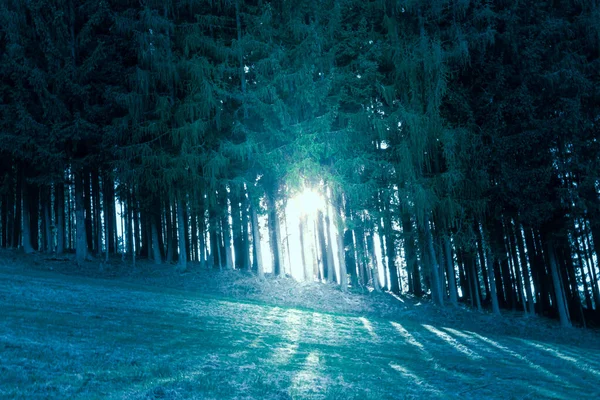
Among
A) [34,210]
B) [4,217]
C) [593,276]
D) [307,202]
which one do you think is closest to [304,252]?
[307,202]

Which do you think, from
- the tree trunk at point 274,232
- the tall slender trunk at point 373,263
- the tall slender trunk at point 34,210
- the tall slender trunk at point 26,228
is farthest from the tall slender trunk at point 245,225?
the tall slender trunk at point 34,210

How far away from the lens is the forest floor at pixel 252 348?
524 centimetres

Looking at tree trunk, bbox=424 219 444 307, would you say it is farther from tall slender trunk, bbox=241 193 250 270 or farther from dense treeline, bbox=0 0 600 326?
tall slender trunk, bbox=241 193 250 270

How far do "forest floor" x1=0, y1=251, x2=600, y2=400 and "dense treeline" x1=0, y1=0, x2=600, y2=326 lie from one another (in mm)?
3142

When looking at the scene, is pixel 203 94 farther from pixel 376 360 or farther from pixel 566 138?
pixel 566 138

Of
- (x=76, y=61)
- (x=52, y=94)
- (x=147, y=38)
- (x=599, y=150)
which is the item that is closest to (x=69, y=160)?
(x=52, y=94)

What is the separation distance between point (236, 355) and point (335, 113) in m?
9.96

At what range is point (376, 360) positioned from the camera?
760cm

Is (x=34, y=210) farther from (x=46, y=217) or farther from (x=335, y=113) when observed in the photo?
(x=335, y=113)

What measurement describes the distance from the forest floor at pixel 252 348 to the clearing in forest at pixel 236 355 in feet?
0.08

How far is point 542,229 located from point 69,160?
1782 cm

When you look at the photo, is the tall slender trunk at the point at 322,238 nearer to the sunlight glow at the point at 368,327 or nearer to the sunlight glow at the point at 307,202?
the sunlight glow at the point at 307,202

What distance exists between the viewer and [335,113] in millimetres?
15031

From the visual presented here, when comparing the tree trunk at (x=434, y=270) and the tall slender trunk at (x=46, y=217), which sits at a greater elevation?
the tall slender trunk at (x=46, y=217)
